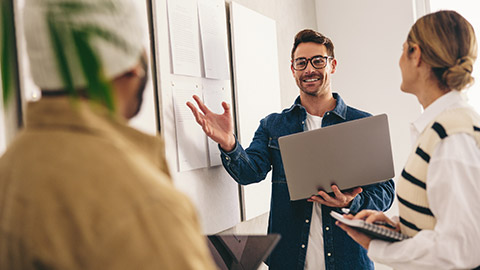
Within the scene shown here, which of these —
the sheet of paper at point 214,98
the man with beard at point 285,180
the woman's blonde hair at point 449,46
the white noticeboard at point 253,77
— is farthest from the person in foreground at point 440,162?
the white noticeboard at point 253,77

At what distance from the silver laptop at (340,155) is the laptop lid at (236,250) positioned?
419 mm

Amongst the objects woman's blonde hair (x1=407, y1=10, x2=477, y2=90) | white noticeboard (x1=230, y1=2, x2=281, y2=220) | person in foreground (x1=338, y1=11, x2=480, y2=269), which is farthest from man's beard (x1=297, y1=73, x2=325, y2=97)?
woman's blonde hair (x1=407, y1=10, x2=477, y2=90)

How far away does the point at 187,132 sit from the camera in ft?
6.23

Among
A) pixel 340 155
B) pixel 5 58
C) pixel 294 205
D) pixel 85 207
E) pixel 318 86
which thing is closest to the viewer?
pixel 85 207

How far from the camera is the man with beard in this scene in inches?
77.0

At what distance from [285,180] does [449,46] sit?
101 centimetres

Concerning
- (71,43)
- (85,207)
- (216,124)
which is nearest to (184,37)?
(216,124)

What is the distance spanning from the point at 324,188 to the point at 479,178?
2.43ft

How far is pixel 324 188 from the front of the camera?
186 cm

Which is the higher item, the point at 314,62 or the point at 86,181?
the point at 314,62

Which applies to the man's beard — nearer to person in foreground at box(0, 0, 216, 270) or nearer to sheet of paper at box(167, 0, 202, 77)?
sheet of paper at box(167, 0, 202, 77)

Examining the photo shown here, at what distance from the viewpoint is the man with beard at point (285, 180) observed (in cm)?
196

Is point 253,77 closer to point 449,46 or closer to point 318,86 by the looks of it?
point 318,86

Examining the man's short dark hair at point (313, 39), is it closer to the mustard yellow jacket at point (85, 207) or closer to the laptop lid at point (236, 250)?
the laptop lid at point (236, 250)
